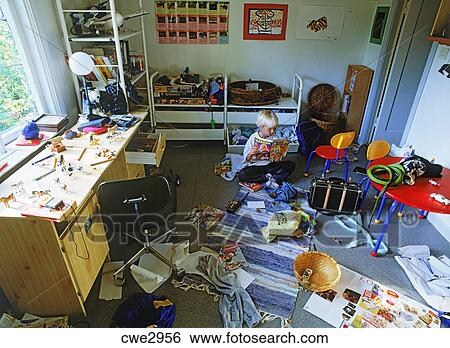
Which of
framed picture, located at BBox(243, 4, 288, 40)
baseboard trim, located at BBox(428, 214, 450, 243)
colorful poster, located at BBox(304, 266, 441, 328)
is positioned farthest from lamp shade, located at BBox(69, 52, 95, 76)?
baseboard trim, located at BBox(428, 214, 450, 243)

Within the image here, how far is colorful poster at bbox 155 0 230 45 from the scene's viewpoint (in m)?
3.22

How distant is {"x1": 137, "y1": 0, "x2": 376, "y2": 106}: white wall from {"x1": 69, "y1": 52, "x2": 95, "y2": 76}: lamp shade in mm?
1424

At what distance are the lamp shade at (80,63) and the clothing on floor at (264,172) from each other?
1.55m

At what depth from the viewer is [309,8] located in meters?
3.28

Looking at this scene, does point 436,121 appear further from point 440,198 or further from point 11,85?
point 11,85

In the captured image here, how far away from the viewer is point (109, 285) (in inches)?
68.4

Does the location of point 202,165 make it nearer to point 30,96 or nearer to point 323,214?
point 323,214

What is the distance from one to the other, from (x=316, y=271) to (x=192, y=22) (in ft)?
9.58

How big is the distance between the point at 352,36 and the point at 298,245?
2710 mm

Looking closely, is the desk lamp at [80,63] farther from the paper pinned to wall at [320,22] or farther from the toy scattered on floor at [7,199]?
the paper pinned to wall at [320,22]

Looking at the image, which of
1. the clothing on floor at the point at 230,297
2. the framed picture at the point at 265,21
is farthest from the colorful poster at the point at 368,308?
the framed picture at the point at 265,21

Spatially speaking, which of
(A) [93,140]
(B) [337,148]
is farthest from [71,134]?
(B) [337,148]

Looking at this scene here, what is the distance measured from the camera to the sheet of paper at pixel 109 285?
168 centimetres
